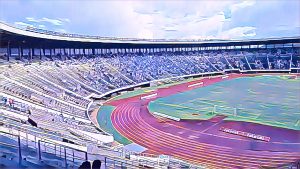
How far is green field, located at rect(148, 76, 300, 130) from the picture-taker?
11.9 meters

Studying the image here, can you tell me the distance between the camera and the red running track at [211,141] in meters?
7.73

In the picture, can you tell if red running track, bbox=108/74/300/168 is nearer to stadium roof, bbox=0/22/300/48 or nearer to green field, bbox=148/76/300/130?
green field, bbox=148/76/300/130

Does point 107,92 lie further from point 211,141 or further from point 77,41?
point 211,141

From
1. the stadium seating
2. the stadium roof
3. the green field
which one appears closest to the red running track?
the green field

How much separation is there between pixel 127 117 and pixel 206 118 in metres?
3.14

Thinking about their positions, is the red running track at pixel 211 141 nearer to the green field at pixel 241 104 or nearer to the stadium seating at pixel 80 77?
the green field at pixel 241 104

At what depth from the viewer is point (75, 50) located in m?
21.3

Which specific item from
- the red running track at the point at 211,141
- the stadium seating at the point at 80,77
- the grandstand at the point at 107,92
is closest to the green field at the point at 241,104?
the red running track at the point at 211,141

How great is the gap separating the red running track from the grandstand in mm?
30

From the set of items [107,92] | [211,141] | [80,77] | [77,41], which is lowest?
[211,141]

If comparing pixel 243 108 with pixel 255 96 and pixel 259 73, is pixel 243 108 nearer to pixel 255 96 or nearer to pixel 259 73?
pixel 255 96

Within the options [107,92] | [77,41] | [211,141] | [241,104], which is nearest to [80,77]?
[107,92]

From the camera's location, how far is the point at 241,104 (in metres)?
14.6

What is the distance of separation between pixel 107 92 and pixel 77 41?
403 cm
